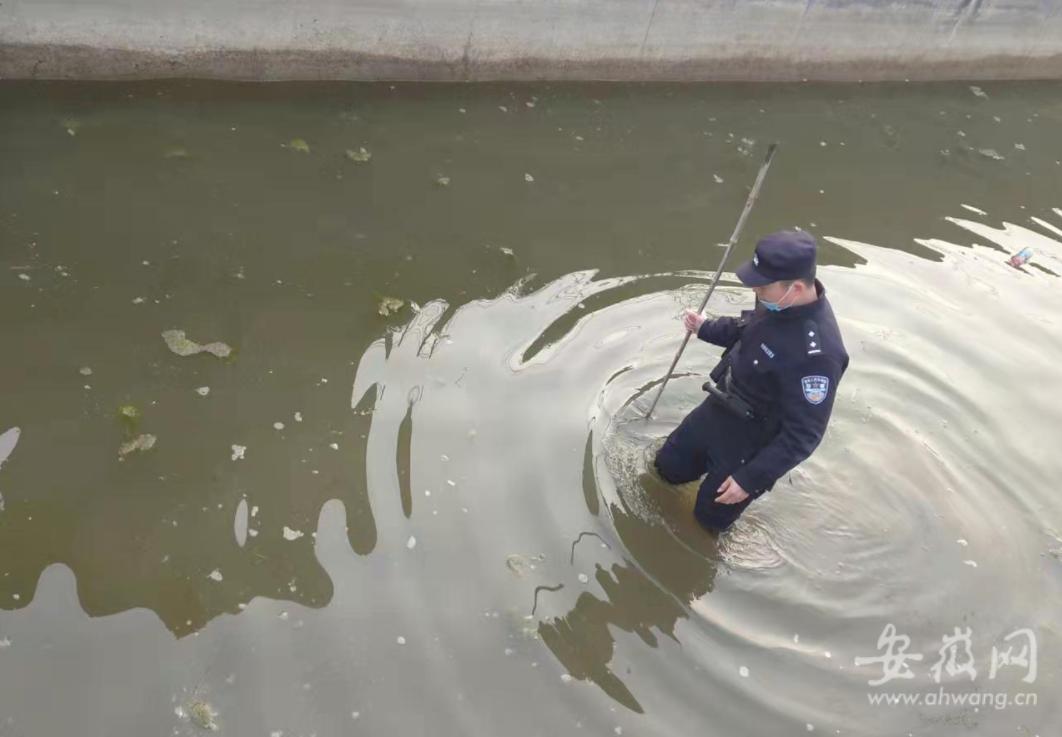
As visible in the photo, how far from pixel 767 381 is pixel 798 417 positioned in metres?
0.26

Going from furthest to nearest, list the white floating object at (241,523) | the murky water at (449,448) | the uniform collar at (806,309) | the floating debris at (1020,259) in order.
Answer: the floating debris at (1020,259) → the white floating object at (241,523) → the murky water at (449,448) → the uniform collar at (806,309)

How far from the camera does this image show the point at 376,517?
436 centimetres

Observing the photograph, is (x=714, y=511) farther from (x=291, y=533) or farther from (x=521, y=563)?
(x=291, y=533)

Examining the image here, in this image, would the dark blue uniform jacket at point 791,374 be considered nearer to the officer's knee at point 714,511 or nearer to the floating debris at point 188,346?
the officer's knee at point 714,511

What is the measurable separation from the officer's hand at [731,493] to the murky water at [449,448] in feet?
2.39

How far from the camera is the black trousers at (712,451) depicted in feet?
13.5

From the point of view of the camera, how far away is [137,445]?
14.5ft

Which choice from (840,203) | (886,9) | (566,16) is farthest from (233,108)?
(886,9)

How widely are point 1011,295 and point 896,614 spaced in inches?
160

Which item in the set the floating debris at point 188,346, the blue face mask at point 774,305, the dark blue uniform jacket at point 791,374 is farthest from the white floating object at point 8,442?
the blue face mask at point 774,305

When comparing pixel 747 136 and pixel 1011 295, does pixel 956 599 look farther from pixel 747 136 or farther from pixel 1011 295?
pixel 747 136

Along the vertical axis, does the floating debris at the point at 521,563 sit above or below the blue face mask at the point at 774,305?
below

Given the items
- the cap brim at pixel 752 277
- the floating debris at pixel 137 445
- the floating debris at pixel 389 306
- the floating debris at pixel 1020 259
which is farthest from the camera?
the floating debris at pixel 1020 259

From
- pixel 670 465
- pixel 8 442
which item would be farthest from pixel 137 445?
pixel 670 465
